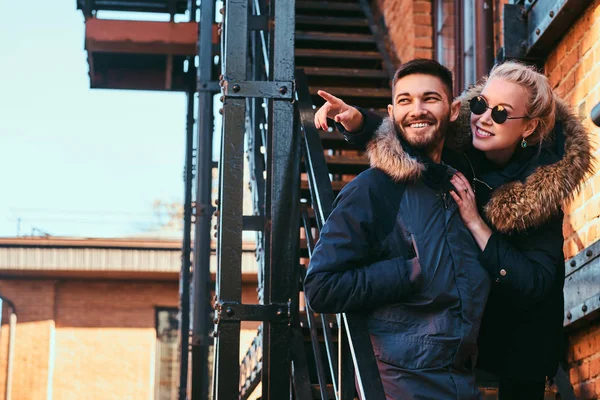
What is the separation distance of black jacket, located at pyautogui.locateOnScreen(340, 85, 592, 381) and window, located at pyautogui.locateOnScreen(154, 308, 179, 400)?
45.7ft

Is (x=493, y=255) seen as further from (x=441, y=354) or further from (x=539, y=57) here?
(x=539, y=57)

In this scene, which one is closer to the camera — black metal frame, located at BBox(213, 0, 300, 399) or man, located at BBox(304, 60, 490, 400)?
man, located at BBox(304, 60, 490, 400)

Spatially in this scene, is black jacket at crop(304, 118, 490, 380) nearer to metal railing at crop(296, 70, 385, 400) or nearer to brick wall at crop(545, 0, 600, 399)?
metal railing at crop(296, 70, 385, 400)

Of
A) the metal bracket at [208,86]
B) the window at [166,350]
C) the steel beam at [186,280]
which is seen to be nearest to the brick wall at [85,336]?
the window at [166,350]

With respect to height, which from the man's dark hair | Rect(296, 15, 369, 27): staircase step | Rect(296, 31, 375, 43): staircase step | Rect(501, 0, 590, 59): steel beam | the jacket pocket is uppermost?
Rect(296, 15, 369, 27): staircase step

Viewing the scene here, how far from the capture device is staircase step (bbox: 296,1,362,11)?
9.50 meters

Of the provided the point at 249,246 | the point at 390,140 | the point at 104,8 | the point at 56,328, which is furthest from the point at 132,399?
the point at 390,140

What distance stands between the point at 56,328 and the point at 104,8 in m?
6.86

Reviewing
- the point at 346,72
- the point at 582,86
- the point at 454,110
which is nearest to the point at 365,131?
the point at 454,110

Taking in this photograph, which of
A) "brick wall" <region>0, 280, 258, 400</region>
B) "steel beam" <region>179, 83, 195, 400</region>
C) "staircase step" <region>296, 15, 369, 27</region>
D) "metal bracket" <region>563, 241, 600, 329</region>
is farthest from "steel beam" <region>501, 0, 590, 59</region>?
"brick wall" <region>0, 280, 258, 400</region>

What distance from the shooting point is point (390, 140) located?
3.01 metres

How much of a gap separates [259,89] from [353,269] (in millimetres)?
1338

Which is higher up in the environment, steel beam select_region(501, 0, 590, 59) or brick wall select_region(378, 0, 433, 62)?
brick wall select_region(378, 0, 433, 62)

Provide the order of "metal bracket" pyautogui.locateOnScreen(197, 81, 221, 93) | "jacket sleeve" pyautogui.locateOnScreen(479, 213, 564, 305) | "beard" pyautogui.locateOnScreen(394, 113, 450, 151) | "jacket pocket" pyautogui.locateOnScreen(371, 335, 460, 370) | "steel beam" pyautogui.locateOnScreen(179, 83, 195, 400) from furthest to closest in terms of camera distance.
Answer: "steel beam" pyautogui.locateOnScreen(179, 83, 195, 400)
"metal bracket" pyautogui.locateOnScreen(197, 81, 221, 93)
"beard" pyautogui.locateOnScreen(394, 113, 450, 151)
"jacket sleeve" pyautogui.locateOnScreen(479, 213, 564, 305)
"jacket pocket" pyautogui.locateOnScreen(371, 335, 460, 370)
